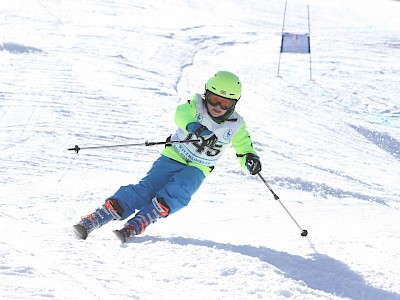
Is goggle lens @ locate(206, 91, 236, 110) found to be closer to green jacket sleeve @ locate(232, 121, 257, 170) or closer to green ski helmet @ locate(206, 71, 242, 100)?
green ski helmet @ locate(206, 71, 242, 100)

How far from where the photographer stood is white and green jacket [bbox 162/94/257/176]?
4.75m

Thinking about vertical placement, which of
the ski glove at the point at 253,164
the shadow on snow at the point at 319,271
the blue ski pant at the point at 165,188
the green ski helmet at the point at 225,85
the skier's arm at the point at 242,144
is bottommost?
the shadow on snow at the point at 319,271

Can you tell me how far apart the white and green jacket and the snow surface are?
573 mm

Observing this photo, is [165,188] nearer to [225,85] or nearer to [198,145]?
[198,145]

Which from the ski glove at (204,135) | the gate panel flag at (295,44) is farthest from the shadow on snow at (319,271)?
the gate panel flag at (295,44)

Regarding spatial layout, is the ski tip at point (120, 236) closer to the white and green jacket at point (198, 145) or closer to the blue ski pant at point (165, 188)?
the blue ski pant at point (165, 188)

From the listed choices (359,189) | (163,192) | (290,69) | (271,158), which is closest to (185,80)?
(290,69)

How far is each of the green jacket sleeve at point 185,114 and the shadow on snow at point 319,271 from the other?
1010mm

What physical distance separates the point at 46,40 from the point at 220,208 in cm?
772

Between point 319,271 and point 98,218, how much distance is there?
1651 mm

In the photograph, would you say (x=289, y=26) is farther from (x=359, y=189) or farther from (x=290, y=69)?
(x=359, y=189)

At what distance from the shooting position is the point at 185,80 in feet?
37.6

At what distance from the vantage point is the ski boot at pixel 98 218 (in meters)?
4.09

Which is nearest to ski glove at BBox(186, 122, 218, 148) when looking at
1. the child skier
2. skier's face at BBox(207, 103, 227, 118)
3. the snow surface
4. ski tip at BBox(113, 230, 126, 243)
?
the child skier
